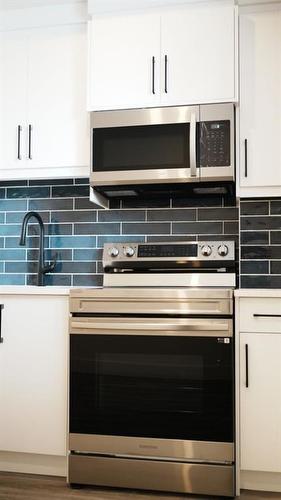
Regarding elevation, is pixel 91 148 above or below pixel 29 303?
above

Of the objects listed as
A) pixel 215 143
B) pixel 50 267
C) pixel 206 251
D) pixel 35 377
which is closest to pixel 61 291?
pixel 35 377

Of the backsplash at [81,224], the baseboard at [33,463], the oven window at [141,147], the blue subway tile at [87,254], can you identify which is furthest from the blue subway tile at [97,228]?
the baseboard at [33,463]

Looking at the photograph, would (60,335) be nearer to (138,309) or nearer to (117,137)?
(138,309)

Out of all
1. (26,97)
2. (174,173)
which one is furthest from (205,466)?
(26,97)

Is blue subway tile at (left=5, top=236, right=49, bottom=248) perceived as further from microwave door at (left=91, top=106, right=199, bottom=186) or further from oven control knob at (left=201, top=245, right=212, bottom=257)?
oven control knob at (left=201, top=245, right=212, bottom=257)

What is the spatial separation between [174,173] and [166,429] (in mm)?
1199

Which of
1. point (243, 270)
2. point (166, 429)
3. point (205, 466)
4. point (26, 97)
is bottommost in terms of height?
point (205, 466)

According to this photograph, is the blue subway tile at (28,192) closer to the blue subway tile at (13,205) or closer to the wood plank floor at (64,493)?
the blue subway tile at (13,205)

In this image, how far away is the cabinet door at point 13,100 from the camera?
2.95 m

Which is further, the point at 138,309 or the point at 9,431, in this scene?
the point at 9,431

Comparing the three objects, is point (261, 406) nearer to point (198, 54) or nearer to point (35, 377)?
point (35, 377)

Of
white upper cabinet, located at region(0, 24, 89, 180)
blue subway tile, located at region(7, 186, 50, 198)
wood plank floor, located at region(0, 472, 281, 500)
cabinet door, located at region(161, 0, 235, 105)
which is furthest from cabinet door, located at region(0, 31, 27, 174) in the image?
wood plank floor, located at region(0, 472, 281, 500)

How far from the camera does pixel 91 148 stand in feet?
9.09

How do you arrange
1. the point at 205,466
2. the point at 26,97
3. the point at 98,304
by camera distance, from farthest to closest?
the point at 26,97, the point at 98,304, the point at 205,466
